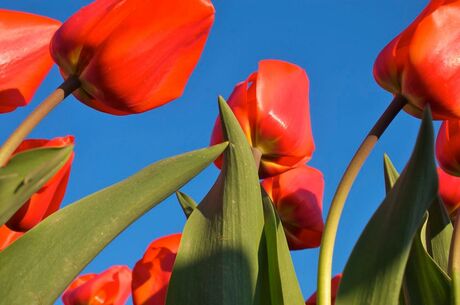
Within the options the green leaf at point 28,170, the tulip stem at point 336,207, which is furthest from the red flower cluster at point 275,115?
the green leaf at point 28,170

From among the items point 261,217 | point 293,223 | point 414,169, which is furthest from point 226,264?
point 293,223

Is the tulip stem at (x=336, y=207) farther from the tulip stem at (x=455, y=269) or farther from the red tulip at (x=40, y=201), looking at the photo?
the red tulip at (x=40, y=201)

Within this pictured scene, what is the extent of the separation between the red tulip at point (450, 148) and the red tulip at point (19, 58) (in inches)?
19.4

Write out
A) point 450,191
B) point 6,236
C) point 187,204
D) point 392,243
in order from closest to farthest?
1. point 392,243
2. point 6,236
3. point 187,204
4. point 450,191

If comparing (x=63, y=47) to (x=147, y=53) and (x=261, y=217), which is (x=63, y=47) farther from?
(x=261, y=217)

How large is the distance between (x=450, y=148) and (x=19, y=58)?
0.52 metres

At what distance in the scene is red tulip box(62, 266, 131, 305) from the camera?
0.99 metres

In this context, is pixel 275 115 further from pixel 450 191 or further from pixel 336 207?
pixel 450 191

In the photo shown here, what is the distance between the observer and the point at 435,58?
0.67 meters

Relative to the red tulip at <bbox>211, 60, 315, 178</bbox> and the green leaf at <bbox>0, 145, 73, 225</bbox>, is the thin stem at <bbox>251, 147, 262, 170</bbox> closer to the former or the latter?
the red tulip at <bbox>211, 60, 315, 178</bbox>

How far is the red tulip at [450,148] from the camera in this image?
33.7 inches

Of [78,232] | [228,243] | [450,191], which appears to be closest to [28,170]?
[78,232]

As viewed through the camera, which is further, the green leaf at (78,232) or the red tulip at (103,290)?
the red tulip at (103,290)

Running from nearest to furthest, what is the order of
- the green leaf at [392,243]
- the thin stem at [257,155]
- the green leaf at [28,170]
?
1. the green leaf at [28,170]
2. the green leaf at [392,243]
3. the thin stem at [257,155]
